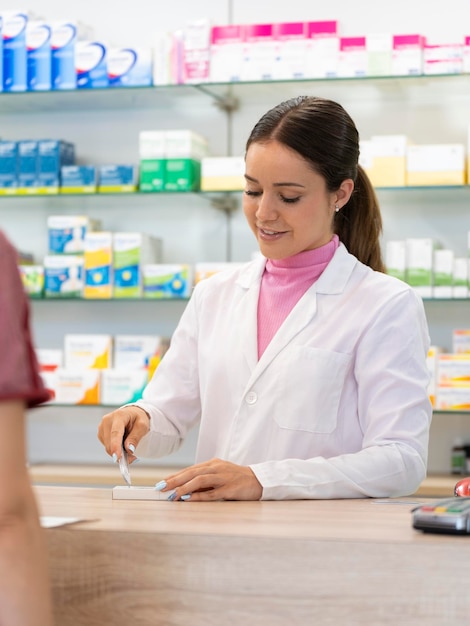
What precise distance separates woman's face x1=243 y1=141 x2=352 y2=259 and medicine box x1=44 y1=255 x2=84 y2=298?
2083mm

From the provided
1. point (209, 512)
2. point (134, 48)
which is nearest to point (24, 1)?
point (134, 48)

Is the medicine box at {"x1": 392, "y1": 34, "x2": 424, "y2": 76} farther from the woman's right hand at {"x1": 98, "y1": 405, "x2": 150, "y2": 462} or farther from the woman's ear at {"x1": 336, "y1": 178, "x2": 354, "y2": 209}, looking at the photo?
the woman's right hand at {"x1": 98, "y1": 405, "x2": 150, "y2": 462}

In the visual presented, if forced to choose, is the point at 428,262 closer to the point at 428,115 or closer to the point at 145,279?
the point at 428,115

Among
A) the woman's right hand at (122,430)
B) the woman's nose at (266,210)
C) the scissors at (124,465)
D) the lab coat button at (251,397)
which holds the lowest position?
the scissors at (124,465)

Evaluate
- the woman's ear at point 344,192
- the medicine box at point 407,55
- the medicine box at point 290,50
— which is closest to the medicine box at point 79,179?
the medicine box at point 290,50

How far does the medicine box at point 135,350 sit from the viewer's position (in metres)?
4.20

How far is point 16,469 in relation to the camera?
923 mm

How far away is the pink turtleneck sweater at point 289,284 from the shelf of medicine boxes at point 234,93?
1882mm

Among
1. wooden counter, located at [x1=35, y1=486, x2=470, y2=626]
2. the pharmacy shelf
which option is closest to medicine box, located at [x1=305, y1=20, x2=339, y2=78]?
the pharmacy shelf

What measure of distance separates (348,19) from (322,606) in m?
3.36

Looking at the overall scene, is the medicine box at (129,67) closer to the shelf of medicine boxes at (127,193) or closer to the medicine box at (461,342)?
the shelf of medicine boxes at (127,193)

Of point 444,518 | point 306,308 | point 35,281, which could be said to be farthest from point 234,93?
point 444,518

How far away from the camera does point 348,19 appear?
14.1 ft

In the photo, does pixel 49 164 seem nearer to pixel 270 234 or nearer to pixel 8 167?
pixel 8 167
